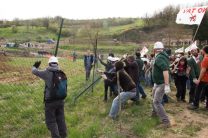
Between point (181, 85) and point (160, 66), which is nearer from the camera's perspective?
point (160, 66)

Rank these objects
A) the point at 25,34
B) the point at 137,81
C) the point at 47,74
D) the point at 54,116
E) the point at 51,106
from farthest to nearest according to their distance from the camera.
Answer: the point at 25,34, the point at 137,81, the point at 54,116, the point at 51,106, the point at 47,74

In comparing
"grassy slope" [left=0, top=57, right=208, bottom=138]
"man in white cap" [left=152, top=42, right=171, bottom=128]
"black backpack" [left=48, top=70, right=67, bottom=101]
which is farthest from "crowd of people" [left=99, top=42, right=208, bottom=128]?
"black backpack" [left=48, top=70, right=67, bottom=101]

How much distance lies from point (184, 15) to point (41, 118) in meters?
7.99

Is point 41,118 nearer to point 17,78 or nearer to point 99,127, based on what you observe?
point 99,127

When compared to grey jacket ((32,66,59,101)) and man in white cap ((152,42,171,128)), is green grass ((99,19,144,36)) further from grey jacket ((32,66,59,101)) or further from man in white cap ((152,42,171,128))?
grey jacket ((32,66,59,101))

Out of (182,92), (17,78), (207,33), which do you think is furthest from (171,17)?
(182,92)

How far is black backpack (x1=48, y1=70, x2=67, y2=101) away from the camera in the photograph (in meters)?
7.77

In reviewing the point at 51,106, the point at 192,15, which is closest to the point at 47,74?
the point at 51,106

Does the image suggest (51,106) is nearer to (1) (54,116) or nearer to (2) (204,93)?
(1) (54,116)

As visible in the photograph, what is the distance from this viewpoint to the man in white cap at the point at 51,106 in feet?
25.5

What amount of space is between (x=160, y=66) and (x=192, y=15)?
6955 millimetres

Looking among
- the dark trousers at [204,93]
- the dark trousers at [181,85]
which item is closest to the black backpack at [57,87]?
the dark trousers at [204,93]

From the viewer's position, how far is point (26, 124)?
9.83m

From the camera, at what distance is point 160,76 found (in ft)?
29.6
